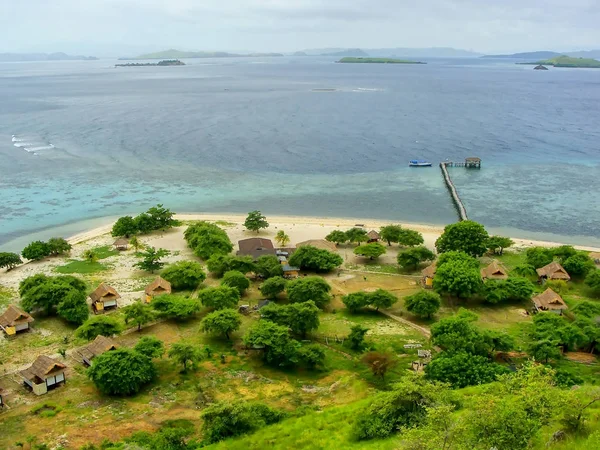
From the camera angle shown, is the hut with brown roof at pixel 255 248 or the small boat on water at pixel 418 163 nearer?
the hut with brown roof at pixel 255 248

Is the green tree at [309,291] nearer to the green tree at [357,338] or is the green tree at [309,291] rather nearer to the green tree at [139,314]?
the green tree at [357,338]

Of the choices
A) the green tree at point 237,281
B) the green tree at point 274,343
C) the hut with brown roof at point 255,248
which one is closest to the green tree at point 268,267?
the hut with brown roof at point 255,248

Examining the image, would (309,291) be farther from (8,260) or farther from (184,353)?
(8,260)

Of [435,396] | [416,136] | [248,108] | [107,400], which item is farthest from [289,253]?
[248,108]

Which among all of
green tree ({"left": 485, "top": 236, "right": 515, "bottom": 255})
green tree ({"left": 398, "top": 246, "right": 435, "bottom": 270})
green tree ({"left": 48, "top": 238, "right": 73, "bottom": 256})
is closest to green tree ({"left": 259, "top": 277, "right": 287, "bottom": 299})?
green tree ({"left": 398, "top": 246, "right": 435, "bottom": 270})

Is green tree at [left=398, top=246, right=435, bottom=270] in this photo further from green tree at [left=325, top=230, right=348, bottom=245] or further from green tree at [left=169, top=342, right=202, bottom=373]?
green tree at [left=169, top=342, right=202, bottom=373]
